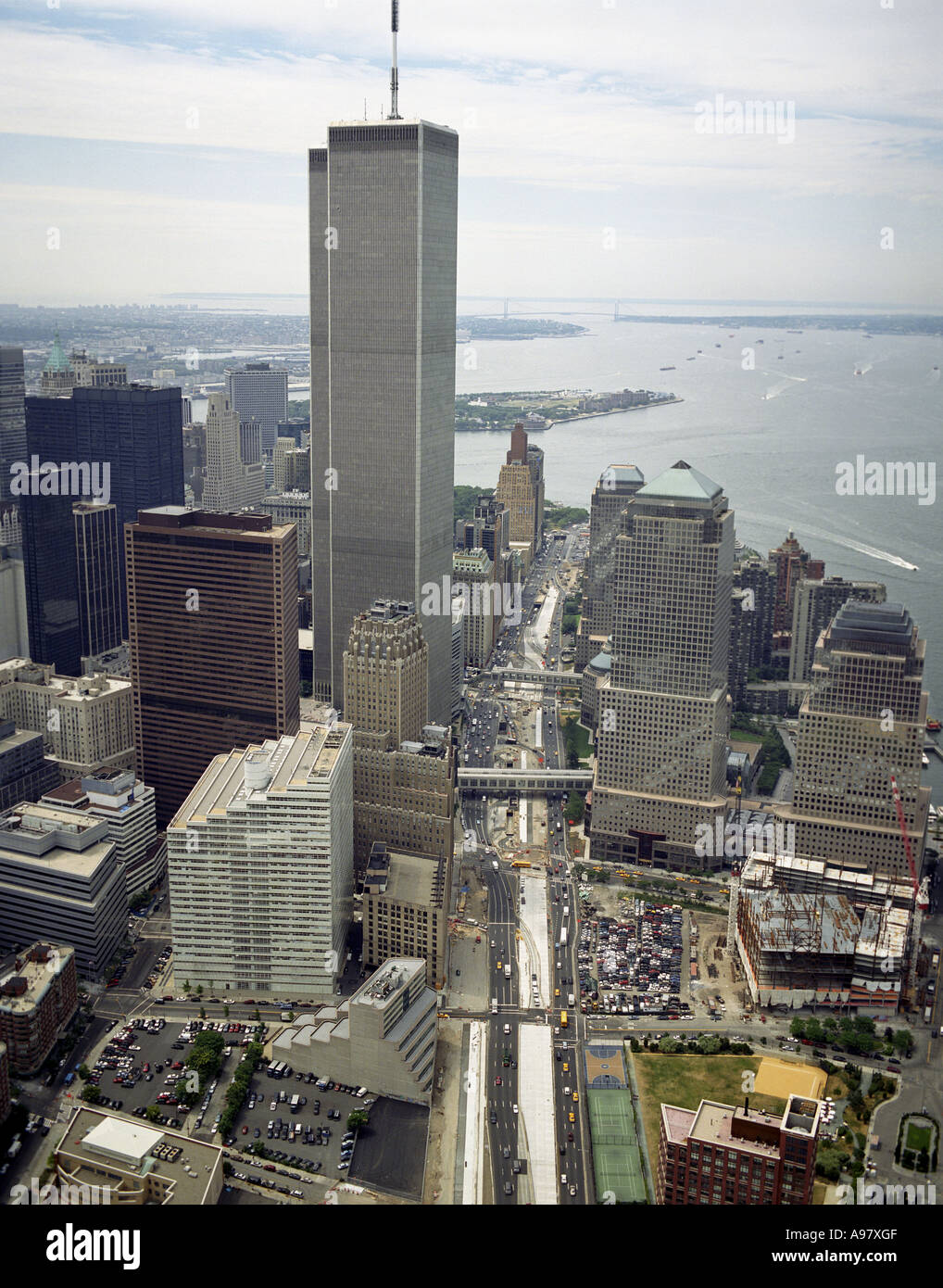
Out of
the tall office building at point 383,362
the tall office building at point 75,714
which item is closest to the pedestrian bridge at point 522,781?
the tall office building at point 383,362

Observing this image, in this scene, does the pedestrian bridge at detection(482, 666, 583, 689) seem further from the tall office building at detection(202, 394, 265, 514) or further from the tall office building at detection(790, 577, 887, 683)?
the tall office building at detection(202, 394, 265, 514)

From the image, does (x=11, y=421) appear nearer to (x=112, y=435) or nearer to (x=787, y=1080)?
(x=112, y=435)

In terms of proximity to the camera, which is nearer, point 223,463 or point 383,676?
point 383,676

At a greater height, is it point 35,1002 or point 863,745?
point 863,745

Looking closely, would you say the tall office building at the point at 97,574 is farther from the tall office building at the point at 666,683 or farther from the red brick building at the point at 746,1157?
the red brick building at the point at 746,1157

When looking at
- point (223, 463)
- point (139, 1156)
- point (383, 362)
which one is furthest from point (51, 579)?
point (139, 1156)

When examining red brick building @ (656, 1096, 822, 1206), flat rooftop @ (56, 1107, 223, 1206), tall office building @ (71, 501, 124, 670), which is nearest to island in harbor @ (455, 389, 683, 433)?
tall office building @ (71, 501, 124, 670)
